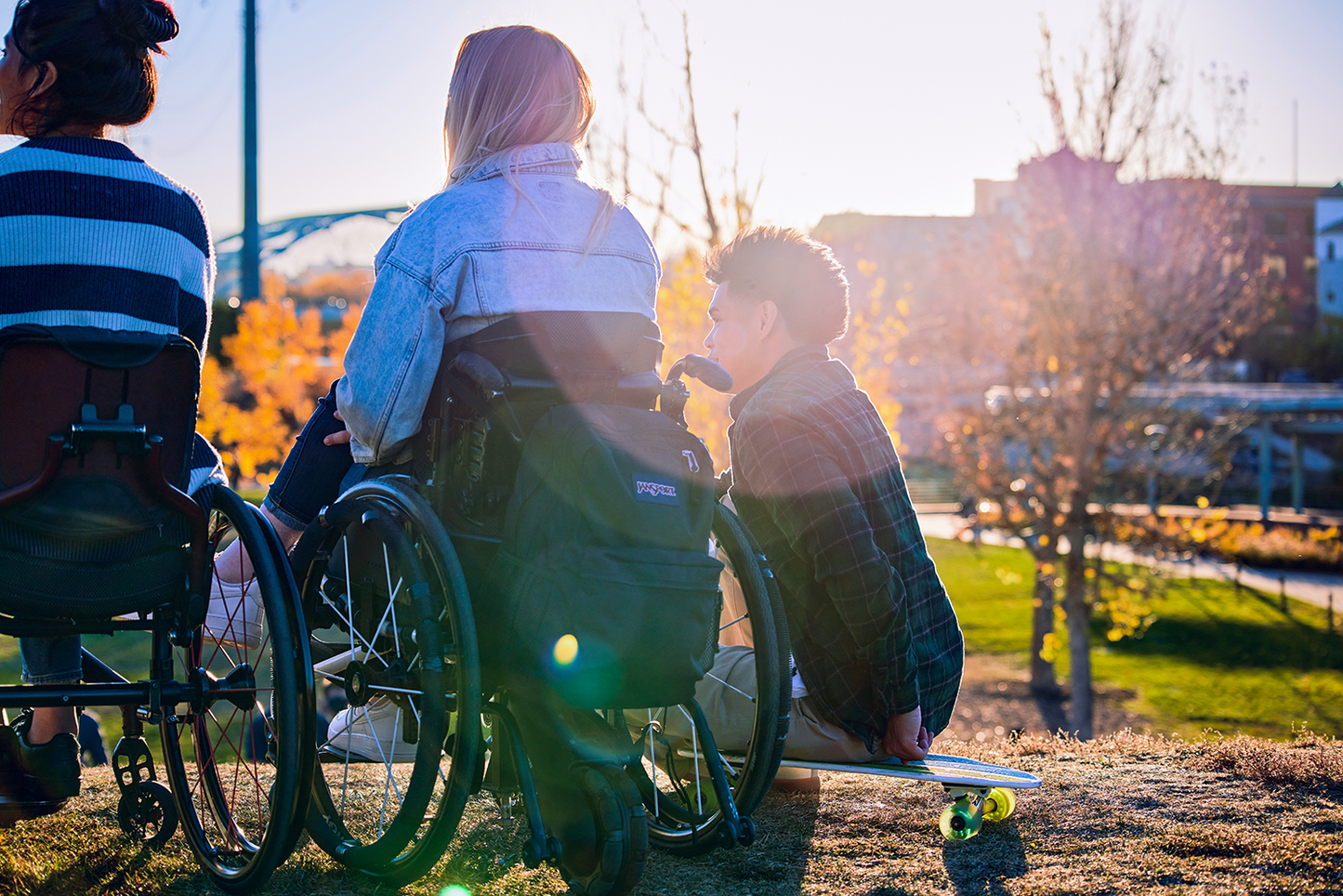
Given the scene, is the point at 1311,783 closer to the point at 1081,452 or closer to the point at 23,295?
the point at 23,295

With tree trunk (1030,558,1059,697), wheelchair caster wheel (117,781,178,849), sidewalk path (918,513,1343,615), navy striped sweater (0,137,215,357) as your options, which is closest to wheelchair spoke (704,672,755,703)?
wheelchair caster wheel (117,781,178,849)

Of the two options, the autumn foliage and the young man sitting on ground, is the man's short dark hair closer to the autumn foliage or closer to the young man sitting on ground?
the young man sitting on ground

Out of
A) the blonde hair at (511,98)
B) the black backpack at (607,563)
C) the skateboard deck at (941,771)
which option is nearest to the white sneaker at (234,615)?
the black backpack at (607,563)

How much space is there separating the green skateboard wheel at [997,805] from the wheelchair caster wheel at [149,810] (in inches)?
68.5

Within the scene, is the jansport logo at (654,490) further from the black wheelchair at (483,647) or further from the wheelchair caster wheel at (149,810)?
the wheelchair caster wheel at (149,810)

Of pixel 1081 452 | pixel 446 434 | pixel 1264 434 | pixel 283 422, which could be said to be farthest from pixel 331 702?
pixel 1264 434

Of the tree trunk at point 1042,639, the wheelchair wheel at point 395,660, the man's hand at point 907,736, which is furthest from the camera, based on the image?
the tree trunk at point 1042,639

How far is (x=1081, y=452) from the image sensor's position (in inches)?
380

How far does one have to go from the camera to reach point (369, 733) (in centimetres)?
221

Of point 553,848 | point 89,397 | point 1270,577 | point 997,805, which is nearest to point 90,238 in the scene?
point 89,397

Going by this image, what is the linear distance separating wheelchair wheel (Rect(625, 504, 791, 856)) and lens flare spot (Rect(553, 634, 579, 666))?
33 centimetres

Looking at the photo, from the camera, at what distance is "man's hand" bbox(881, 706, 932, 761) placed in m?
2.41

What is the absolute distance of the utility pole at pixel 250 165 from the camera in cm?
1060

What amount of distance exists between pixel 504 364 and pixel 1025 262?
856 cm
